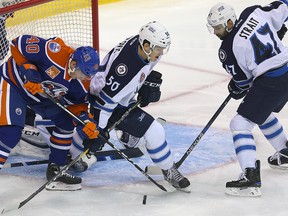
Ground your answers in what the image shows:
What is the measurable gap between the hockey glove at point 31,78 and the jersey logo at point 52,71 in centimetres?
7

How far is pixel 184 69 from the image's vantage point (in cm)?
562

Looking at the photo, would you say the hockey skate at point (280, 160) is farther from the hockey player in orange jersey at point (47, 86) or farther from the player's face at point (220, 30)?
the hockey player in orange jersey at point (47, 86)

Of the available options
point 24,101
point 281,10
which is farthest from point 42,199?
point 281,10

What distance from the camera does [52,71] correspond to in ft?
10.8

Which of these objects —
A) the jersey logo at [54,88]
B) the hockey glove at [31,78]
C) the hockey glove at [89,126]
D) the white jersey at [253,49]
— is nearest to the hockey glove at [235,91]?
the white jersey at [253,49]

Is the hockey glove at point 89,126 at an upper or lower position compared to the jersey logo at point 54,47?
lower

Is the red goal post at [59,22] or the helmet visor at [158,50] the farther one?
the red goal post at [59,22]

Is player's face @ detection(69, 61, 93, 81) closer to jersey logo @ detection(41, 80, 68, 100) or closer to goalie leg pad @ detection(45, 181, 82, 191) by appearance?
jersey logo @ detection(41, 80, 68, 100)

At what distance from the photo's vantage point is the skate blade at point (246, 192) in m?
3.32

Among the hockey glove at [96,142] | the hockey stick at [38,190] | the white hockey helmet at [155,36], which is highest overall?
the white hockey helmet at [155,36]

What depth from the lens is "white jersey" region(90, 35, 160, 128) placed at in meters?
3.29

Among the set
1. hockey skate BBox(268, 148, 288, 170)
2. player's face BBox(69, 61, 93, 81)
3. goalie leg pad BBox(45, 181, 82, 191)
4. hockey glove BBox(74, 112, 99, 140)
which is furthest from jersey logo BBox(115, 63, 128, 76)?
hockey skate BBox(268, 148, 288, 170)

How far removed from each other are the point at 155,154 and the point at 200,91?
1.71 m

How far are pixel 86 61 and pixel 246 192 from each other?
0.96m
